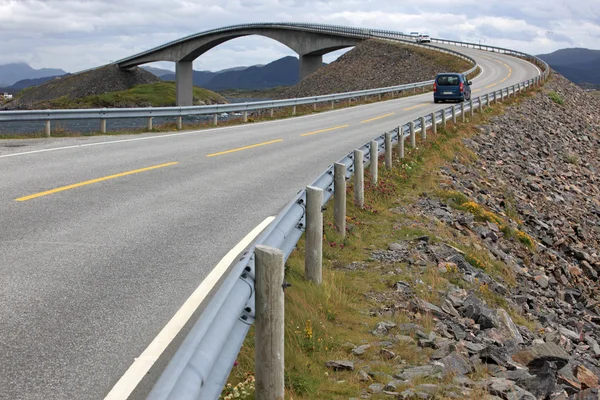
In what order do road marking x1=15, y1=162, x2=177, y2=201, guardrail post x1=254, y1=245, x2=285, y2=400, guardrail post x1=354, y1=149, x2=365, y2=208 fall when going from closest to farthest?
guardrail post x1=254, y1=245, x2=285, y2=400 → road marking x1=15, y1=162, x2=177, y2=201 → guardrail post x1=354, y1=149, x2=365, y2=208

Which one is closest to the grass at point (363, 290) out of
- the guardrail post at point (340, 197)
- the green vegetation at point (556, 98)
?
the guardrail post at point (340, 197)

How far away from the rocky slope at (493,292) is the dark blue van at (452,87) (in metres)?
13.6

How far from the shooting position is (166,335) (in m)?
5.00

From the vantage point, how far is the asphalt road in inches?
182

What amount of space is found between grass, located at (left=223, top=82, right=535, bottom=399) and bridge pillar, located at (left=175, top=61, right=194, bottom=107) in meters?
92.5

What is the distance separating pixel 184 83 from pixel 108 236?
10103cm

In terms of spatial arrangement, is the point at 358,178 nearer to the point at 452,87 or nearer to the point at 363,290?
the point at 363,290

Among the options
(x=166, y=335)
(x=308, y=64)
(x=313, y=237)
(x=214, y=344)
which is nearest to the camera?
(x=214, y=344)

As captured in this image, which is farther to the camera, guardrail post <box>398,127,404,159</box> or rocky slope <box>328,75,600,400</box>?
guardrail post <box>398,127,404,159</box>

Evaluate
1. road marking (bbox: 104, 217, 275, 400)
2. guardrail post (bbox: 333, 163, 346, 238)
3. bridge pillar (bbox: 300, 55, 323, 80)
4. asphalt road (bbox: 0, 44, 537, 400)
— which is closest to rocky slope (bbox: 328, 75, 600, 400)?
guardrail post (bbox: 333, 163, 346, 238)

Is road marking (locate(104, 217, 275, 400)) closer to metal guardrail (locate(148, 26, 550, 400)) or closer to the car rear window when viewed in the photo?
metal guardrail (locate(148, 26, 550, 400))

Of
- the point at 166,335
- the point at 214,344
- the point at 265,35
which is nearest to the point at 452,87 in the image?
the point at 166,335

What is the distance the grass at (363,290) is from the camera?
15.8 feet

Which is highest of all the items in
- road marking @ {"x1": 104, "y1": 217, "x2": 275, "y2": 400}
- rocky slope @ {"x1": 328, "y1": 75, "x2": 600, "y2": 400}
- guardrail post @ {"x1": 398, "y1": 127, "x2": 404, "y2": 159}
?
guardrail post @ {"x1": 398, "y1": 127, "x2": 404, "y2": 159}
